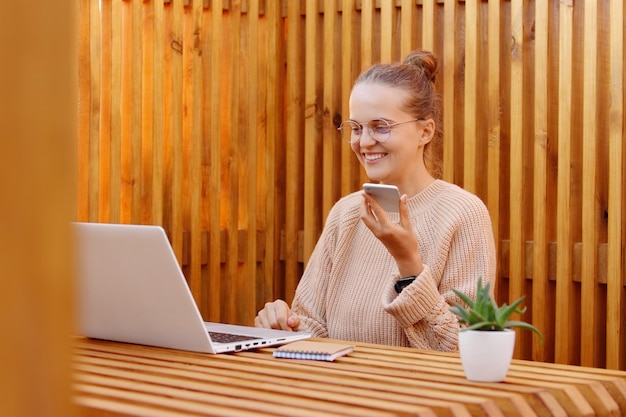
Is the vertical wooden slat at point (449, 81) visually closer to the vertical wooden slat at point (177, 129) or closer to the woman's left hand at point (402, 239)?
the vertical wooden slat at point (177, 129)

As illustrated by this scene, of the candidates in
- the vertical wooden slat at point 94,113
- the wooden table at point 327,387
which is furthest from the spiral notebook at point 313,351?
the vertical wooden slat at point 94,113

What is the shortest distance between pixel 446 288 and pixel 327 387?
3.51 feet

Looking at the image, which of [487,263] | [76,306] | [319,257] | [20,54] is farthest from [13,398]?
[319,257]

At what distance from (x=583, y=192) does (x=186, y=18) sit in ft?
6.20

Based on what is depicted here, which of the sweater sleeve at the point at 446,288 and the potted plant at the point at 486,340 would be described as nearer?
the potted plant at the point at 486,340

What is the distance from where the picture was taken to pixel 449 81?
14.0 ft

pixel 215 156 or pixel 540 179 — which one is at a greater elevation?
pixel 215 156

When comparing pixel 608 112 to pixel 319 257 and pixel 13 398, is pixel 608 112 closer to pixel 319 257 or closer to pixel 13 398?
pixel 319 257

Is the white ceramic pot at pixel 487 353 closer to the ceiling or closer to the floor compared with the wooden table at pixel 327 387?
closer to the ceiling

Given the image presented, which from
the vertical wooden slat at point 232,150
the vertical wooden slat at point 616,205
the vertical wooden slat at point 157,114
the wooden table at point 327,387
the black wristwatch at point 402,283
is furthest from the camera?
the vertical wooden slat at point 232,150

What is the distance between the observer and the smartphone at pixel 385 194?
2445 mm

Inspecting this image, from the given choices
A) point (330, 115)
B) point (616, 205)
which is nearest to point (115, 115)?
point (330, 115)

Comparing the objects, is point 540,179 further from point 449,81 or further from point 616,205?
point 449,81

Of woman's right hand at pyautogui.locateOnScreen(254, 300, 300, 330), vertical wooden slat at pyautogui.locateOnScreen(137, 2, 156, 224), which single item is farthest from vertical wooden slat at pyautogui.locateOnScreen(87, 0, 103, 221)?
woman's right hand at pyautogui.locateOnScreen(254, 300, 300, 330)
